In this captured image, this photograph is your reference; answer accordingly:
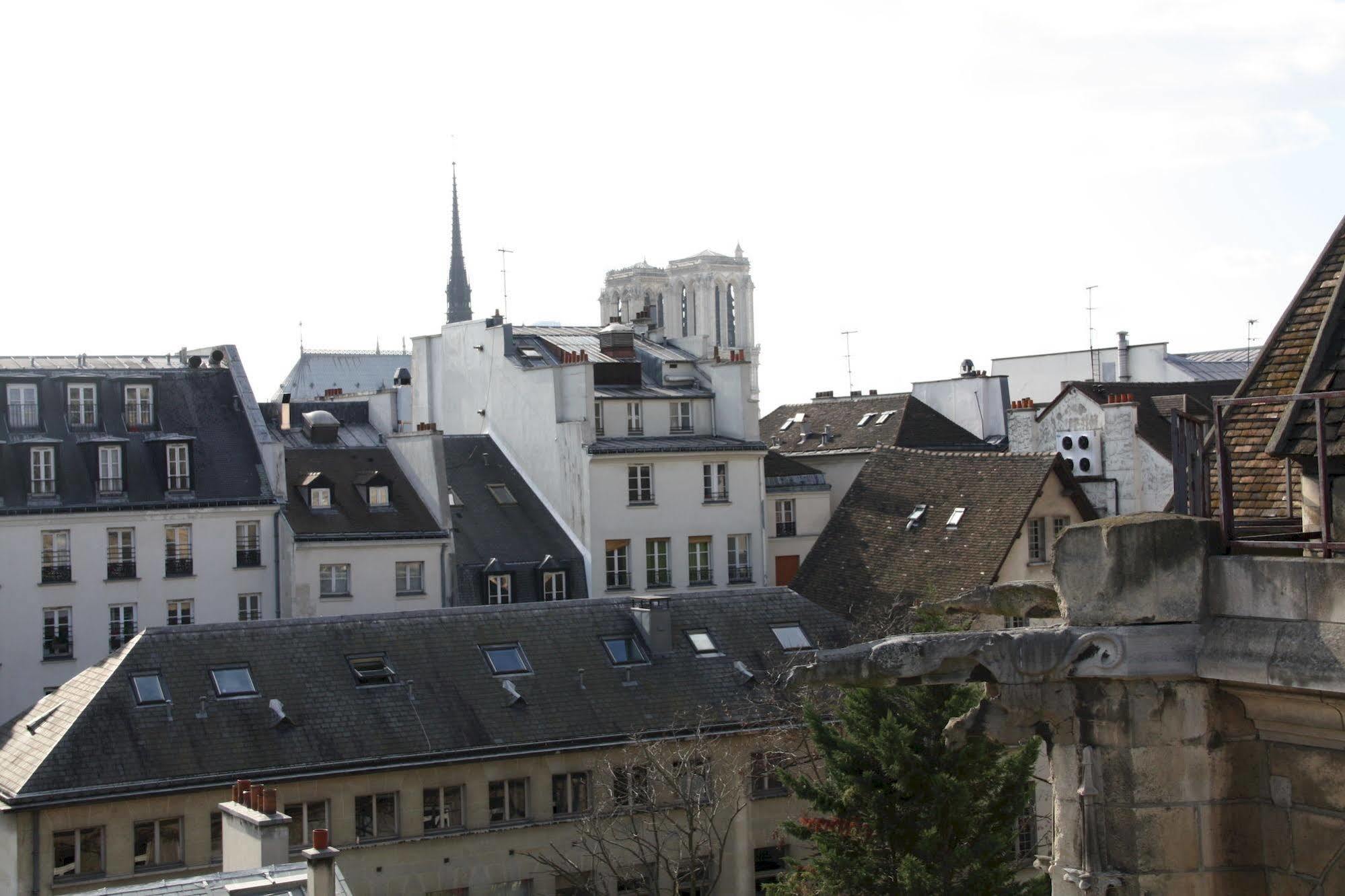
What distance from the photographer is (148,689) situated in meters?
36.6

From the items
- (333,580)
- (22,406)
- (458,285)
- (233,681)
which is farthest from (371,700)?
(458,285)

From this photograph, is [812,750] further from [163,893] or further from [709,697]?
[163,893]

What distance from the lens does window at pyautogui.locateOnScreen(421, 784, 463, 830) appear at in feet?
123

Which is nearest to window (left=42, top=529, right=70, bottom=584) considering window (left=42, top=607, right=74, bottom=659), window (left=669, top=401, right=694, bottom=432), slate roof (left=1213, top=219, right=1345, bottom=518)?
window (left=42, top=607, right=74, bottom=659)

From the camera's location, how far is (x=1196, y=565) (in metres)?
9.98

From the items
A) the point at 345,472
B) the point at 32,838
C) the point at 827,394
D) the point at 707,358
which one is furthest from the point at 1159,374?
the point at 32,838

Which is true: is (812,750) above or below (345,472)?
below

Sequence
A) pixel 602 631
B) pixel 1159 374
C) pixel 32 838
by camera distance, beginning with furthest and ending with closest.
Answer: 1. pixel 1159 374
2. pixel 602 631
3. pixel 32 838

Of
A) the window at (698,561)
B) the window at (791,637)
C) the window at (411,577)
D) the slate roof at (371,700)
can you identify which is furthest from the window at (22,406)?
the window at (791,637)

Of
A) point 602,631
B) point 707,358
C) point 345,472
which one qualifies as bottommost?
point 602,631

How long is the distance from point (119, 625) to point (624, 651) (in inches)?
713

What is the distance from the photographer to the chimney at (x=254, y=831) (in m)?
28.1

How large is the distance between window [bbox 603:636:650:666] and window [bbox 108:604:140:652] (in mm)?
17068

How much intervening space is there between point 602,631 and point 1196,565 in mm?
33409
